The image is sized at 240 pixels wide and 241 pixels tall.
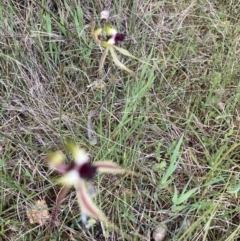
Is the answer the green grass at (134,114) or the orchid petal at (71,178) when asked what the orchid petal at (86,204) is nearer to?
the orchid petal at (71,178)

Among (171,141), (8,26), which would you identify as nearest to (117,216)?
(171,141)

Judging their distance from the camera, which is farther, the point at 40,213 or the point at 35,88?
the point at 35,88

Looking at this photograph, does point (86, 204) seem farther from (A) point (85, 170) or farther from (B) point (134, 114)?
(B) point (134, 114)

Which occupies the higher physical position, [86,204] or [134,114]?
[86,204]

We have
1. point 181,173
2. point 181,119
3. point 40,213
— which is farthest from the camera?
point 181,119

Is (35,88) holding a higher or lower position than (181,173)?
higher

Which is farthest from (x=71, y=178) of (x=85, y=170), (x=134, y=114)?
(x=134, y=114)

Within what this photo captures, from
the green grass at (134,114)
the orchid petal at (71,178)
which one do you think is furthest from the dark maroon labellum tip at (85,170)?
the green grass at (134,114)

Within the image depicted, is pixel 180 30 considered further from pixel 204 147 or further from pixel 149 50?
pixel 204 147

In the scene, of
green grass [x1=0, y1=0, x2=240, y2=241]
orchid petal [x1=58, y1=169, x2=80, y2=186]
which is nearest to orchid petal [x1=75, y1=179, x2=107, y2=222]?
orchid petal [x1=58, y1=169, x2=80, y2=186]

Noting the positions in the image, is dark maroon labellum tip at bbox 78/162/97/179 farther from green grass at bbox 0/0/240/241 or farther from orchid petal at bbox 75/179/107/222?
green grass at bbox 0/0/240/241
